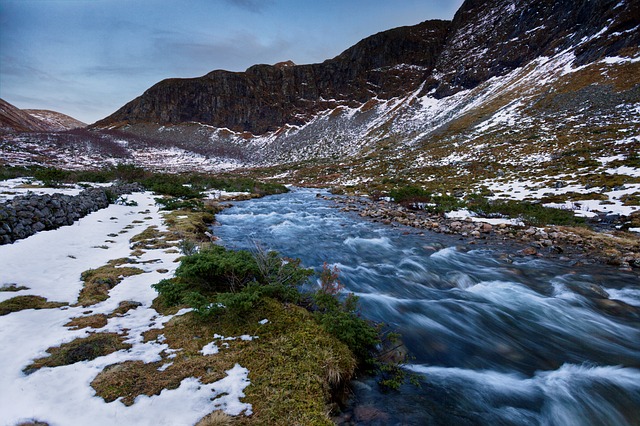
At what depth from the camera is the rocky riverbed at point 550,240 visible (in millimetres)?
9320

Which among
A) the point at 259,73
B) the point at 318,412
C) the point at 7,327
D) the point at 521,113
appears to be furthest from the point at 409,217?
the point at 259,73

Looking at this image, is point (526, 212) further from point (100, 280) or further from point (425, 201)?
point (100, 280)

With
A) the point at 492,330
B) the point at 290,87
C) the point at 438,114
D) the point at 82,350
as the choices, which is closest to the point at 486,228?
the point at 492,330

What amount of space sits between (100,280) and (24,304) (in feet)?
3.94

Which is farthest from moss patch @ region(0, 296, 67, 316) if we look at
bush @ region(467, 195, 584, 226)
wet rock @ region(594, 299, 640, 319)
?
bush @ region(467, 195, 584, 226)

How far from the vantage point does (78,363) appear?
3.69m

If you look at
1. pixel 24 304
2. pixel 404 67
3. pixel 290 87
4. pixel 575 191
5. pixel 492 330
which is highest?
pixel 404 67

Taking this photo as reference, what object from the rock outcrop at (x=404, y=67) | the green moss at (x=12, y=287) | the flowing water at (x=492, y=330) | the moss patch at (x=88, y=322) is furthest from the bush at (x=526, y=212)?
the rock outcrop at (x=404, y=67)

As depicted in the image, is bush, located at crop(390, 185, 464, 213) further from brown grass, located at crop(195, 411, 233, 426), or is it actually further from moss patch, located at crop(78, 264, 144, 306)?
brown grass, located at crop(195, 411, 233, 426)

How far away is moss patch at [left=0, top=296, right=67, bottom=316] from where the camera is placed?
4.79 metres

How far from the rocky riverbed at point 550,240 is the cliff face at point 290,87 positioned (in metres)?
116

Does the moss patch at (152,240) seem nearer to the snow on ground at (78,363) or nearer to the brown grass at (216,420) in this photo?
the snow on ground at (78,363)

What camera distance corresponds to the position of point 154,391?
3.25 meters

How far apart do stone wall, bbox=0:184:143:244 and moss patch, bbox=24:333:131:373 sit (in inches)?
228
